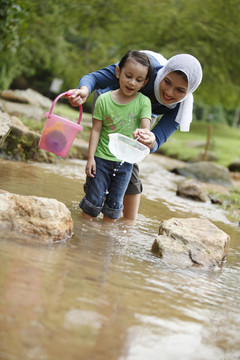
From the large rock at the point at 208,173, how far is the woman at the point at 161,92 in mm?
7053

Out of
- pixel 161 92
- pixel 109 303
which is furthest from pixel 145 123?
pixel 109 303

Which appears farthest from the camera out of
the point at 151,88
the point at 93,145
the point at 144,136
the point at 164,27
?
the point at 164,27

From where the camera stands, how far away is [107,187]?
394cm

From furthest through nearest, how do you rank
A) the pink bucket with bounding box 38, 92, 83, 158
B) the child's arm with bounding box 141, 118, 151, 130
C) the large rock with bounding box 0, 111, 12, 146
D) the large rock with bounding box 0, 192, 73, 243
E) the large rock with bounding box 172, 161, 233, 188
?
the large rock with bounding box 172, 161, 233, 188
the large rock with bounding box 0, 111, 12, 146
the child's arm with bounding box 141, 118, 151, 130
the pink bucket with bounding box 38, 92, 83, 158
the large rock with bounding box 0, 192, 73, 243

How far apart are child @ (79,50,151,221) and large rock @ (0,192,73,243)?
71cm

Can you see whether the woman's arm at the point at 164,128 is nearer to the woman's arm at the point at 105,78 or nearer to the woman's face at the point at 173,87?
the woman's face at the point at 173,87

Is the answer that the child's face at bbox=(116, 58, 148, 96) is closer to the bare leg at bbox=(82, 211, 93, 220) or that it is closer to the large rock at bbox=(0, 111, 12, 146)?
the bare leg at bbox=(82, 211, 93, 220)

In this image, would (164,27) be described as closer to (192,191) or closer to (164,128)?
(192,191)

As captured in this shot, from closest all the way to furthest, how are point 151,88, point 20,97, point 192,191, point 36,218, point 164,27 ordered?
point 36,218 → point 151,88 → point 192,191 → point 20,97 → point 164,27

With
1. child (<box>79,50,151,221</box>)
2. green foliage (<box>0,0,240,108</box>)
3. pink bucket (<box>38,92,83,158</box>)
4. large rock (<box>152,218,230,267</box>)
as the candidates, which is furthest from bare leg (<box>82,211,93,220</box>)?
green foliage (<box>0,0,240,108</box>)

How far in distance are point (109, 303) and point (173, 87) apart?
2.08m

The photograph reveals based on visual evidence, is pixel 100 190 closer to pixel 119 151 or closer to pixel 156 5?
pixel 119 151

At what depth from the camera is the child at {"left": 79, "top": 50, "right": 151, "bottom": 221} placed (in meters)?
3.57

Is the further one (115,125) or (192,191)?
(192,191)
